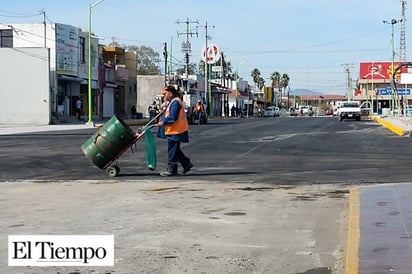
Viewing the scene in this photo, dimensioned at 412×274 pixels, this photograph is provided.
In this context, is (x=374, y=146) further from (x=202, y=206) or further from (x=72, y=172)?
(x=202, y=206)

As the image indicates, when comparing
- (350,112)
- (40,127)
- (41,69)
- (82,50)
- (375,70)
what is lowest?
(40,127)

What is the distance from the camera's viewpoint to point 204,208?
1060cm

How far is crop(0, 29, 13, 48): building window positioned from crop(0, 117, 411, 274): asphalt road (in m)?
39.1

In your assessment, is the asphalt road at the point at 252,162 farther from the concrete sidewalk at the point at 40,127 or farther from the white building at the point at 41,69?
the white building at the point at 41,69

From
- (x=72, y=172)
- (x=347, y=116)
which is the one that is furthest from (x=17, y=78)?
(x=72, y=172)

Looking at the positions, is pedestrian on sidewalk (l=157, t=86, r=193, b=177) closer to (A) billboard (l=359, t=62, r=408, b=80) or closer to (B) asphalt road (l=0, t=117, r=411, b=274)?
(B) asphalt road (l=0, t=117, r=411, b=274)

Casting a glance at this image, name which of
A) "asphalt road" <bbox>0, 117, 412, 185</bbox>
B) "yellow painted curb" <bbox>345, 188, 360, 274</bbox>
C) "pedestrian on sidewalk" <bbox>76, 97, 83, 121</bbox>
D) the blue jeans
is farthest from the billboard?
"yellow painted curb" <bbox>345, 188, 360, 274</bbox>

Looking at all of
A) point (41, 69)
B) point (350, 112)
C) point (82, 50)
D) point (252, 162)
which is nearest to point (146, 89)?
point (82, 50)

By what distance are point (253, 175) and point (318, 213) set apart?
5050 mm

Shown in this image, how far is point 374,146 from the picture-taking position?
80.5 feet

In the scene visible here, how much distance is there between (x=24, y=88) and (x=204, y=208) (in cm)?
4350

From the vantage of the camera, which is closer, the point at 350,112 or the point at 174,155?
the point at 174,155

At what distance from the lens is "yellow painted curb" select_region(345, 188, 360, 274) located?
22.2 feet

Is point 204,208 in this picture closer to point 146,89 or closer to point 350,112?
point 350,112
